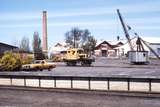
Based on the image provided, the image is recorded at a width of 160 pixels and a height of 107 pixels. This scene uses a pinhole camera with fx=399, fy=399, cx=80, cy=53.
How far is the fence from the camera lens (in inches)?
859

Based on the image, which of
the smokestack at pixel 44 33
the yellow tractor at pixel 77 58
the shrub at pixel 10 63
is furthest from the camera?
the smokestack at pixel 44 33

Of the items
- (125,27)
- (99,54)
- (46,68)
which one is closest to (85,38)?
(99,54)

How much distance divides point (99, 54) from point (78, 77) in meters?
120

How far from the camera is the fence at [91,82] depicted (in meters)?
21.8

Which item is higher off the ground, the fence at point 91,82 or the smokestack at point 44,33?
the smokestack at point 44,33

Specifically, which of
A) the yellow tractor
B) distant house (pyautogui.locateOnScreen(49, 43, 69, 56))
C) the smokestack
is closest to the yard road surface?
the yellow tractor

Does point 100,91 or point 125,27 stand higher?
point 125,27

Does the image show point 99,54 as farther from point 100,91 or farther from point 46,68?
point 100,91

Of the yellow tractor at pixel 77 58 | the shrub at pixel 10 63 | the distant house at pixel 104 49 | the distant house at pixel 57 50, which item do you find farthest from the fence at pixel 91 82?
the distant house at pixel 104 49

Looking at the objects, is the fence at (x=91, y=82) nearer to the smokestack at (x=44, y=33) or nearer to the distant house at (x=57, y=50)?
the distant house at (x=57, y=50)

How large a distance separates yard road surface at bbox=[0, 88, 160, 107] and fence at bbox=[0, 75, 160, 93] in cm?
208

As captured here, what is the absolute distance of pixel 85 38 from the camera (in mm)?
155375

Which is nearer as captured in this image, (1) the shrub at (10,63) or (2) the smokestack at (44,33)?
(1) the shrub at (10,63)

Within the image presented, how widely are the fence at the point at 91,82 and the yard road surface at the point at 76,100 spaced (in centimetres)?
208
